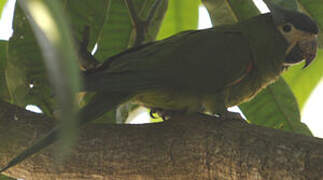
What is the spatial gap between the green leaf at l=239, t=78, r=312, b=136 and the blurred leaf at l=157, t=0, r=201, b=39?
507 millimetres

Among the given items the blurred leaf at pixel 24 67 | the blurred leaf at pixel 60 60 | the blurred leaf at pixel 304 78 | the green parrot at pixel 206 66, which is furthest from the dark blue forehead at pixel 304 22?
the blurred leaf at pixel 60 60

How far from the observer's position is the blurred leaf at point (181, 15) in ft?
7.16

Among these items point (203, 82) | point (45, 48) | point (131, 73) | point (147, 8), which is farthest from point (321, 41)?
point (45, 48)

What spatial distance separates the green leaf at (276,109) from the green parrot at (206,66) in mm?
50

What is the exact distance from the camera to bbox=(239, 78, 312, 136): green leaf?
6.07 ft

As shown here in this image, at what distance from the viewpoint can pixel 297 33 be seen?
1.99 meters

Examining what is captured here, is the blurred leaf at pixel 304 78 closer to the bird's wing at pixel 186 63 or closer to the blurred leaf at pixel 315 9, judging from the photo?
the blurred leaf at pixel 315 9

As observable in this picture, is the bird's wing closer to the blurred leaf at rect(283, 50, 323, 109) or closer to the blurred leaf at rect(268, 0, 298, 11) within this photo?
the blurred leaf at rect(268, 0, 298, 11)

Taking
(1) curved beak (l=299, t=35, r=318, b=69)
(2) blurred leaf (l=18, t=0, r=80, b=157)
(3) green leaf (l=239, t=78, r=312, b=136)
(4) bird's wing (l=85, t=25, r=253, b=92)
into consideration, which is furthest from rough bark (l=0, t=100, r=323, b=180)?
A: (2) blurred leaf (l=18, t=0, r=80, b=157)

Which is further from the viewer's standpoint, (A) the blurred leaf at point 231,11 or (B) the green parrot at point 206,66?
(A) the blurred leaf at point 231,11

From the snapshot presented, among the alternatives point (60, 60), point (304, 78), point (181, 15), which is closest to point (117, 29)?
point (181, 15)

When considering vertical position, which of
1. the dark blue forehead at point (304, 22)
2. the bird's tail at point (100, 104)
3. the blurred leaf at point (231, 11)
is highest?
the blurred leaf at point (231, 11)

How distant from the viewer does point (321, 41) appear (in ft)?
6.49

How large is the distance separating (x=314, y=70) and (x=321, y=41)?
11.5 inches
